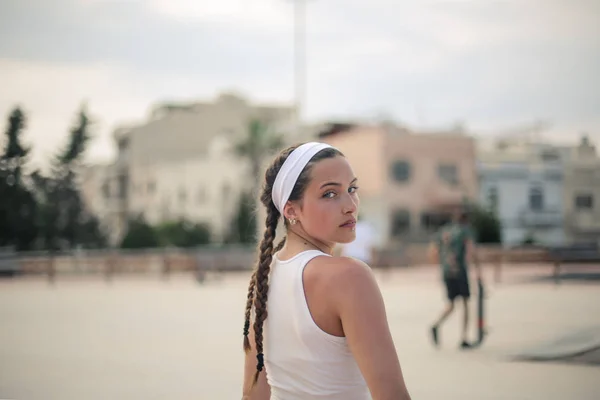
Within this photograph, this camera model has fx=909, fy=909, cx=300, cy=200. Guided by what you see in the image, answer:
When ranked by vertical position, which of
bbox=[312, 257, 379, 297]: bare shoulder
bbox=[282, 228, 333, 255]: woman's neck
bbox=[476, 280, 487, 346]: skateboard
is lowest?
bbox=[476, 280, 487, 346]: skateboard

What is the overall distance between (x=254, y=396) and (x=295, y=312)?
417 mm

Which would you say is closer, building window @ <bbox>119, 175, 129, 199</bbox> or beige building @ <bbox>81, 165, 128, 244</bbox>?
beige building @ <bbox>81, 165, 128, 244</bbox>

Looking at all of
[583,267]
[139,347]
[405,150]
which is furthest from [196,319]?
[405,150]

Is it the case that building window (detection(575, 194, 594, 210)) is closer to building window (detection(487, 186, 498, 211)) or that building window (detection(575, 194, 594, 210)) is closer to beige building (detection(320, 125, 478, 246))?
building window (detection(487, 186, 498, 211))

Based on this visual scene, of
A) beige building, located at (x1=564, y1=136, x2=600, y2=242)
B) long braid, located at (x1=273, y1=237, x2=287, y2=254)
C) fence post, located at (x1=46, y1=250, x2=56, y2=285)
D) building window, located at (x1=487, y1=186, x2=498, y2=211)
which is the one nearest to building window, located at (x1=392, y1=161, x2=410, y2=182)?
building window, located at (x1=487, y1=186, x2=498, y2=211)

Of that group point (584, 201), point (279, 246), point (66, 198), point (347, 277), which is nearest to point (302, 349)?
point (347, 277)

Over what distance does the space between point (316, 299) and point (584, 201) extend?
50959mm

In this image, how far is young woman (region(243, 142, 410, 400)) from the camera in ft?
6.41

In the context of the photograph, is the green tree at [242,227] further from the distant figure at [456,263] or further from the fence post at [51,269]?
the distant figure at [456,263]

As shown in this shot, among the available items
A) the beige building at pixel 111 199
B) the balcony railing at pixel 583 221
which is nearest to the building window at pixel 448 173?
the balcony railing at pixel 583 221

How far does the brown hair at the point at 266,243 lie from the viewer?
2203 millimetres

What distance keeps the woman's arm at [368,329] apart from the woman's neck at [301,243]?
239 mm

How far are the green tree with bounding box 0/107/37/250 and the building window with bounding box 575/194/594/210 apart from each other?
Answer: 3148 centimetres

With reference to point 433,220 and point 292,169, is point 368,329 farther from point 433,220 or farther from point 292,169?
point 433,220
